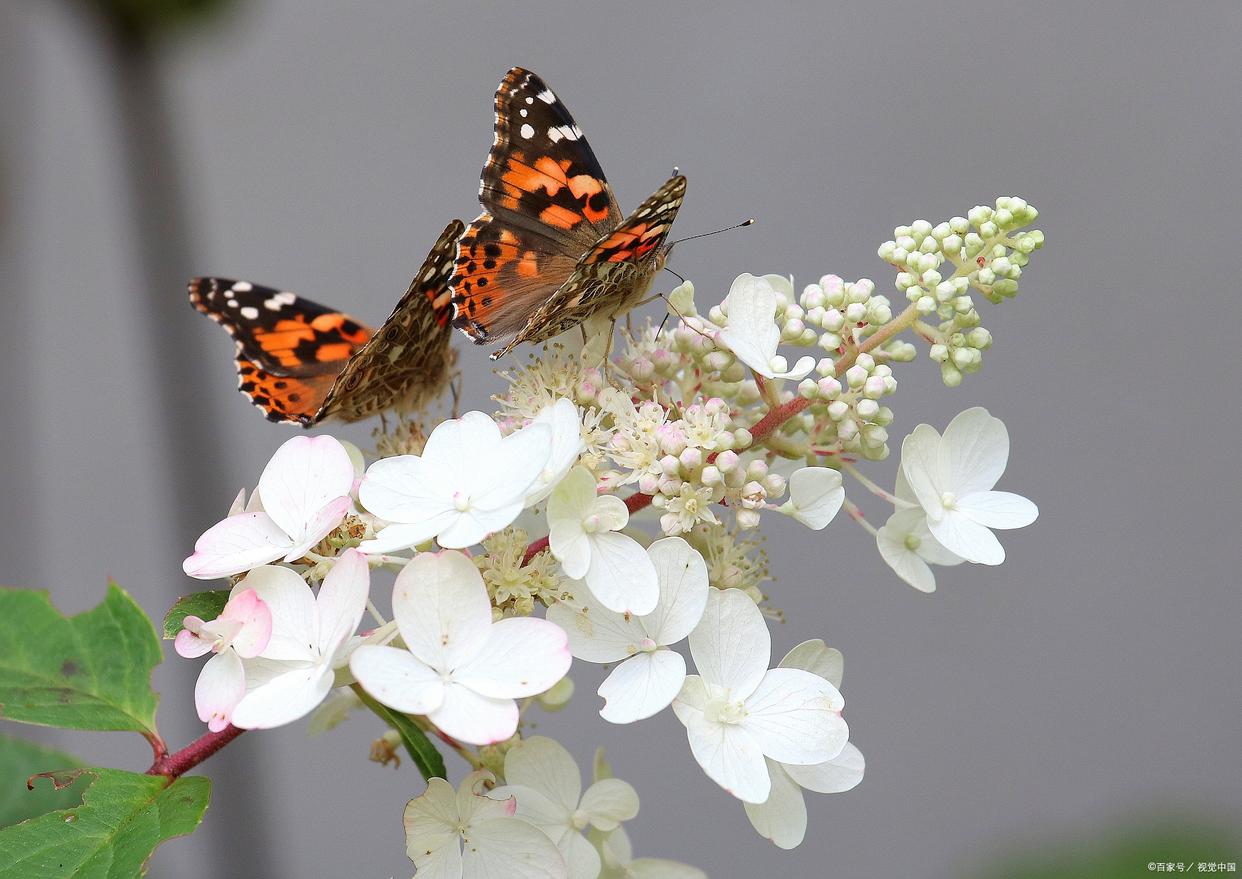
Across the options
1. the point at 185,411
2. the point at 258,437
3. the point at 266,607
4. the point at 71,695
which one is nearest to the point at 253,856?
the point at 185,411

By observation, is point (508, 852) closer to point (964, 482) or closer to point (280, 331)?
point (964, 482)

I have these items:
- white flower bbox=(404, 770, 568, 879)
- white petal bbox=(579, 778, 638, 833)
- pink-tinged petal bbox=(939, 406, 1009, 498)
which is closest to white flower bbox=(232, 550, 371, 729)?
white flower bbox=(404, 770, 568, 879)

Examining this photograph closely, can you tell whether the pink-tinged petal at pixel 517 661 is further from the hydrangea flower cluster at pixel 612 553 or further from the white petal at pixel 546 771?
the white petal at pixel 546 771

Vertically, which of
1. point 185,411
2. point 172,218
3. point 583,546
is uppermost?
point 172,218

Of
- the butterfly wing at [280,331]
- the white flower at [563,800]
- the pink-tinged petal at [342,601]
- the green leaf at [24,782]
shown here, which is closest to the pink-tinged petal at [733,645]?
the white flower at [563,800]

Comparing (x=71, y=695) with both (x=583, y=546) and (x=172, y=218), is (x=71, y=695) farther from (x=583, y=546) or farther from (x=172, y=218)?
(x=172, y=218)

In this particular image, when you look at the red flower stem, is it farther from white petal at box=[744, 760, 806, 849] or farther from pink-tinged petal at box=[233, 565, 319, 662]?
white petal at box=[744, 760, 806, 849]
